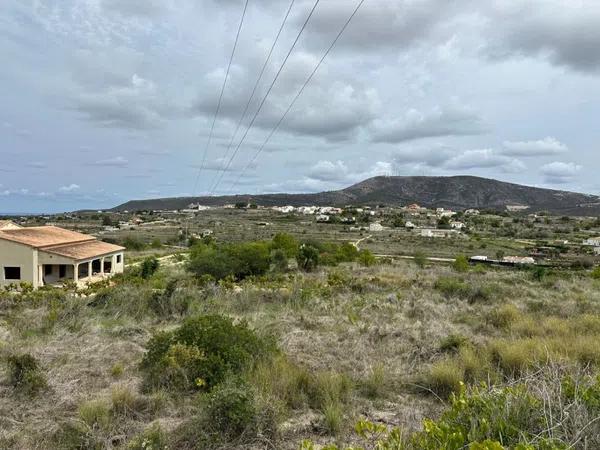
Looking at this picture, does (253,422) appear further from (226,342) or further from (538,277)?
(538,277)

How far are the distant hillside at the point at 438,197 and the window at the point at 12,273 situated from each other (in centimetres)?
10666

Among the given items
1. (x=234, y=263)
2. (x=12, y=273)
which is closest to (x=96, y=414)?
(x=234, y=263)

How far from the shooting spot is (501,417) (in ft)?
11.2

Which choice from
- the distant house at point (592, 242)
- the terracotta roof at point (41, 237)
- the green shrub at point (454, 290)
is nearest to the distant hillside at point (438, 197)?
the distant house at point (592, 242)

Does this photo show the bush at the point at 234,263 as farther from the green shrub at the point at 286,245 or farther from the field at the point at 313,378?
the field at the point at 313,378

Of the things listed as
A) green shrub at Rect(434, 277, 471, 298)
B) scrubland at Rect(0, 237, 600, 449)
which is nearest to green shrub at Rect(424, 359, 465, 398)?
scrubland at Rect(0, 237, 600, 449)

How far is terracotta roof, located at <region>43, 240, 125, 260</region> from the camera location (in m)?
31.3

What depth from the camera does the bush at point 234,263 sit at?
28.0 metres

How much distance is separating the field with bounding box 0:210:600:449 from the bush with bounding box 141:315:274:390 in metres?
0.05

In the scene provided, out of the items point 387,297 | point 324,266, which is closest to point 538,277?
point 387,297

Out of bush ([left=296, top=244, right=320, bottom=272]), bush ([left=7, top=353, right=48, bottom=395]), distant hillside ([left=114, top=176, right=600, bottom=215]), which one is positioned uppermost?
distant hillside ([left=114, top=176, right=600, bottom=215])

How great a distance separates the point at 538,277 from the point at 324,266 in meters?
14.6

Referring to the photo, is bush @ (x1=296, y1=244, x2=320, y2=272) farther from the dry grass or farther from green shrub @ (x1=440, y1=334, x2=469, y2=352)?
green shrub @ (x1=440, y1=334, x2=469, y2=352)

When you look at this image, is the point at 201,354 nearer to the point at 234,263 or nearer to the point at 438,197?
the point at 234,263
